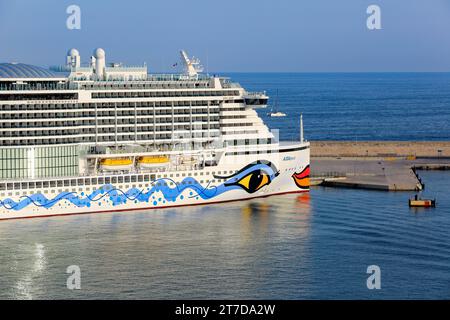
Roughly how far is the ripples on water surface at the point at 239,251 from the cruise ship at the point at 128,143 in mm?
1263

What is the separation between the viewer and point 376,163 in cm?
7119

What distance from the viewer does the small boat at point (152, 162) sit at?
54469 millimetres

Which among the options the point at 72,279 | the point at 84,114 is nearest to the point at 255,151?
the point at 84,114

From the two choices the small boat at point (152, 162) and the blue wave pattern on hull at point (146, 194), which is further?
the small boat at point (152, 162)

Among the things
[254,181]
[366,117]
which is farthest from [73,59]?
[366,117]

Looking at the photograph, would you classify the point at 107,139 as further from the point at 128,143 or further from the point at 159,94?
the point at 159,94

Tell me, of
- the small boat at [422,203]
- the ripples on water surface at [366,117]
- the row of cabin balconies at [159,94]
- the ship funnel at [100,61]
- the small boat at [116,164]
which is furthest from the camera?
the ripples on water surface at [366,117]

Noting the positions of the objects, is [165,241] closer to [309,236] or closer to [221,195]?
[309,236]

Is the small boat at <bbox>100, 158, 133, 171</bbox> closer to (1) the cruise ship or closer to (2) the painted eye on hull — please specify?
(1) the cruise ship

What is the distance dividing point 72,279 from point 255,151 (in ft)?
64.0

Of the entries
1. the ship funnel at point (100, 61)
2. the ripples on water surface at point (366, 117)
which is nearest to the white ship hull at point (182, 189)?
the ship funnel at point (100, 61)

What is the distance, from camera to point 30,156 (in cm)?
5219

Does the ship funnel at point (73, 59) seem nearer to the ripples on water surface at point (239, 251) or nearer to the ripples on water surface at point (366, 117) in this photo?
the ripples on water surface at point (239, 251)

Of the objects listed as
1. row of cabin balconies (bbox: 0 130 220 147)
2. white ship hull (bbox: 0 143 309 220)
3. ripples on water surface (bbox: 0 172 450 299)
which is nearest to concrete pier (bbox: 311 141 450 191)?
white ship hull (bbox: 0 143 309 220)
